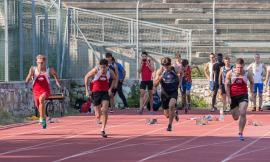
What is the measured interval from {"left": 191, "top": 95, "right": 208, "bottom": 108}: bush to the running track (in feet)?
21.7

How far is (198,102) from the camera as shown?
33.0m

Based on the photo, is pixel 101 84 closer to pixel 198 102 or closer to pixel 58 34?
pixel 58 34

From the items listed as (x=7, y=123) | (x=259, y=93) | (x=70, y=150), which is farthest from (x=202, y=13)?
(x=70, y=150)

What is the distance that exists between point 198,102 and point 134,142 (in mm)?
14102

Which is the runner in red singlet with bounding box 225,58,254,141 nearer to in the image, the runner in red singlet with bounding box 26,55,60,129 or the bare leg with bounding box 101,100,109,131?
the bare leg with bounding box 101,100,109,131

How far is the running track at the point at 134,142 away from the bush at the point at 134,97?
636 centimetres

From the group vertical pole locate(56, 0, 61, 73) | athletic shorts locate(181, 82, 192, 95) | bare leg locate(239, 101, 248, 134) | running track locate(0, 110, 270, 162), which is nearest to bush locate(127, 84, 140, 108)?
athletic shorts locate(181, 82, 192, 95)

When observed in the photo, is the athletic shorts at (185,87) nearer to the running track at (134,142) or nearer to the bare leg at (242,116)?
the running track at (134,142)

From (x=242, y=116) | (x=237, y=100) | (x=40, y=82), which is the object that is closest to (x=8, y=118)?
(x=40, y=82)

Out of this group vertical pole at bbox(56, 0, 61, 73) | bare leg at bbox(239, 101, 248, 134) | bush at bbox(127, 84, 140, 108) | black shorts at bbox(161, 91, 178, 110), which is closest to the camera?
bare leg at bbox(239, 101, 248, 134)

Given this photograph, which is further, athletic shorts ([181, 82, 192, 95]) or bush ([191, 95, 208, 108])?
bush ([191, 95, 208, 108])

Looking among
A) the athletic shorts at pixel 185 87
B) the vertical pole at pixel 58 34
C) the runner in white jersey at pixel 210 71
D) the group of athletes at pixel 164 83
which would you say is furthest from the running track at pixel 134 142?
the vertical pole at pixel 58 34

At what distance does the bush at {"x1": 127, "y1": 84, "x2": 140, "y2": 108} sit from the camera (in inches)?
1284

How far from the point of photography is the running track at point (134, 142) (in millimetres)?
16125
